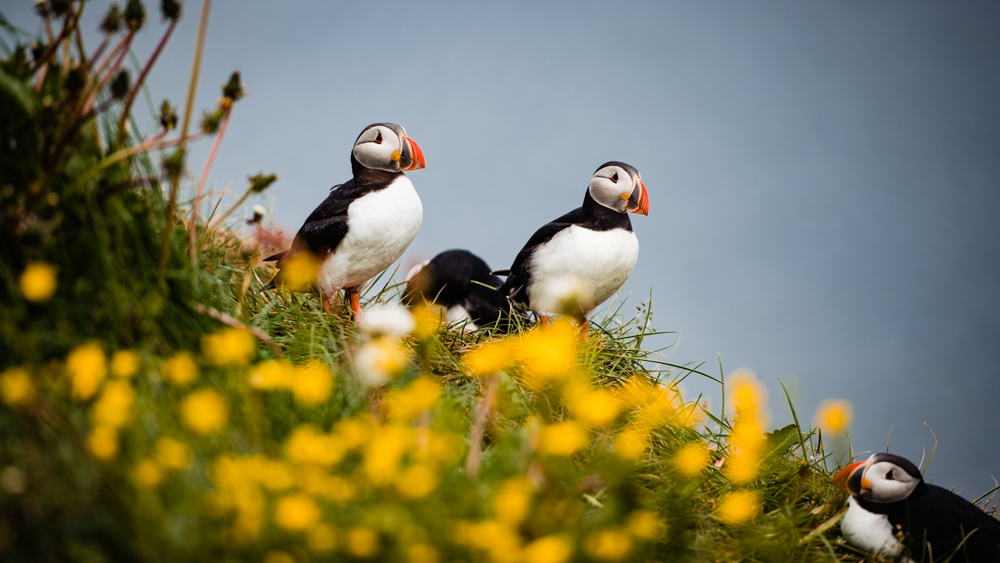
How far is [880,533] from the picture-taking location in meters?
2.44

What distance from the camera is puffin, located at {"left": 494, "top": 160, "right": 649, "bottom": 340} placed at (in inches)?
145

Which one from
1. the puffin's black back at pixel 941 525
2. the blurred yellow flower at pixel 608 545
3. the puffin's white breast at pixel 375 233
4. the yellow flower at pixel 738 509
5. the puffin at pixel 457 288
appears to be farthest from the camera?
the puffin at pixel 457 288

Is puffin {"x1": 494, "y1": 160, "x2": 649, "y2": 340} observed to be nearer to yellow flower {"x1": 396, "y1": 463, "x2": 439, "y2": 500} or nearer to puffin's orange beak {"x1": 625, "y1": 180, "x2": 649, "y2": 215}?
puffin's orange beak {"x1": 625, "y1": 180, "x2": 649, "y2": 215}

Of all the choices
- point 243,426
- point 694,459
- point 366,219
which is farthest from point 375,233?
point 694,459

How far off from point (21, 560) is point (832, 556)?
2516 millimetres

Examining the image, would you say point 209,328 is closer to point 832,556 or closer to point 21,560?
point 21,560

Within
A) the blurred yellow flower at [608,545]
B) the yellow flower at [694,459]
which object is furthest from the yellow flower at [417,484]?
the yellow flower at [694,459]

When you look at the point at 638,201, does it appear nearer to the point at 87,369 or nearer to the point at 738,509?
the point at 738,509

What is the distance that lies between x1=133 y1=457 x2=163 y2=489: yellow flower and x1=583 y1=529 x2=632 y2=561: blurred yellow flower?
940mm

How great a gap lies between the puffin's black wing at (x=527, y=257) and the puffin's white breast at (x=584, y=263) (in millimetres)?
47

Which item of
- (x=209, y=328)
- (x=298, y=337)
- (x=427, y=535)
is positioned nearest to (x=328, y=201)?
(x=298, y=337)

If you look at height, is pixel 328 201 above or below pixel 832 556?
above

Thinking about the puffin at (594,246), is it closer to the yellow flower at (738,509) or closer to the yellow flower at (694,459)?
the yellow flower at (694,459)

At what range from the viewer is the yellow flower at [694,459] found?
2.27 meters
